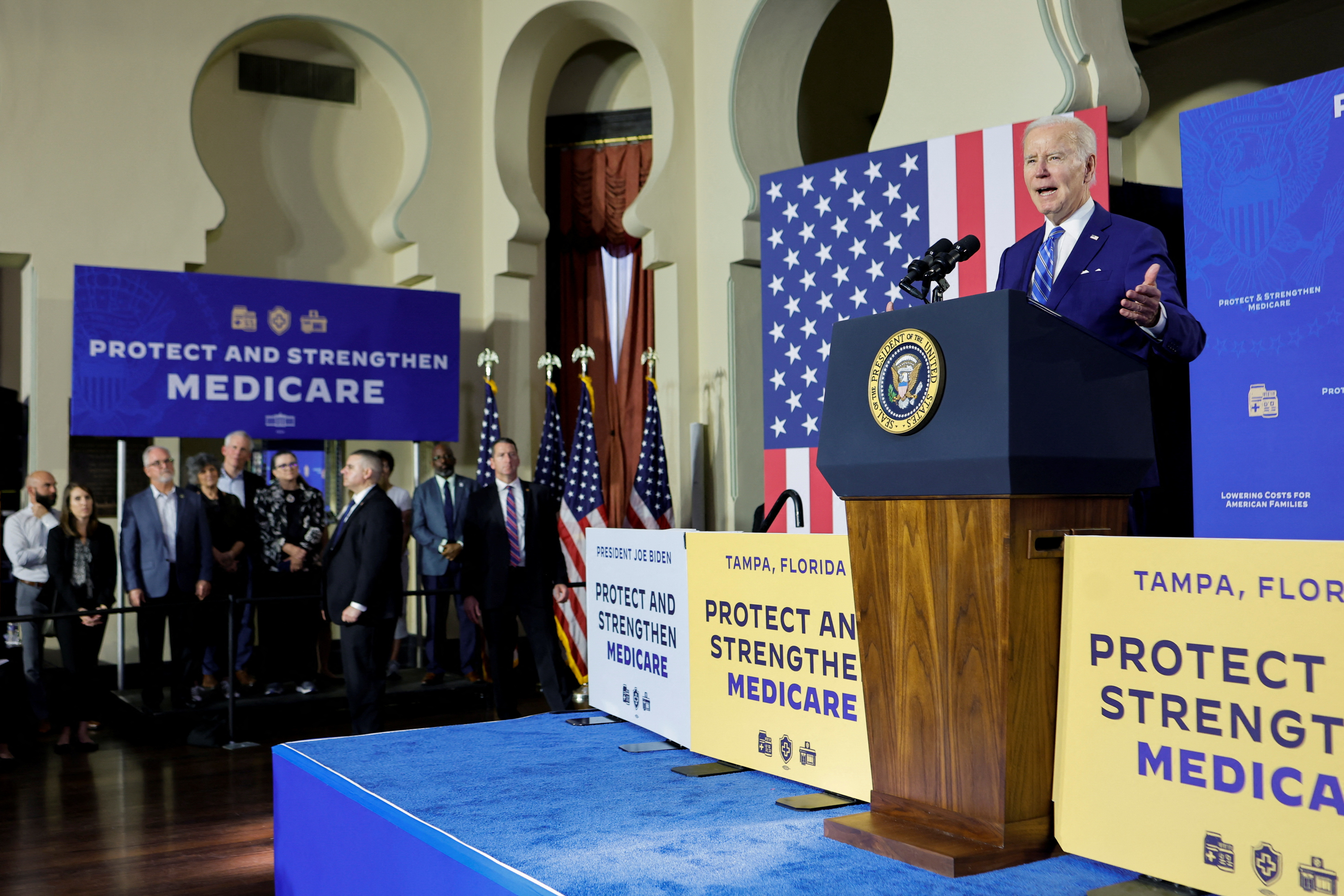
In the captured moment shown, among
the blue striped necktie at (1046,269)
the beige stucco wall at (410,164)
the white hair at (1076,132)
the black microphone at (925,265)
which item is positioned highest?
the beige stucco wall at (410,164)

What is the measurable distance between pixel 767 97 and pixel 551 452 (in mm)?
3374

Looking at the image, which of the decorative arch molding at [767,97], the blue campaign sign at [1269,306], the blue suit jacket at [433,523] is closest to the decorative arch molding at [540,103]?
the decorative arch molding at [767,97]

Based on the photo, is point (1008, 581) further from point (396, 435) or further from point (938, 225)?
point (396, 435)

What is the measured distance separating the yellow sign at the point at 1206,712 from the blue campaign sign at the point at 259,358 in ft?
24.8

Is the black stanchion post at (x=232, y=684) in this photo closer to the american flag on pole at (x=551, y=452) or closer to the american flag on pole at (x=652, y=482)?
the american flag on pole at (x=551, y=452)

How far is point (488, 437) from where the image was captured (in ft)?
30.1

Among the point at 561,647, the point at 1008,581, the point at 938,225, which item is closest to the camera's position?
the point at 1008,581

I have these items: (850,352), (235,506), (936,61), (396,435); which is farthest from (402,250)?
(850,352)

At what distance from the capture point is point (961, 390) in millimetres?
1831

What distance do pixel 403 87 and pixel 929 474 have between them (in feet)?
Answer: 31.0

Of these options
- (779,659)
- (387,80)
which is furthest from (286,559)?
(779,659)

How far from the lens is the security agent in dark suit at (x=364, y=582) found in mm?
5805

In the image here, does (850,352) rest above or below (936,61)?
below

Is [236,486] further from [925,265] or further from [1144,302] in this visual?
[1144,302]
